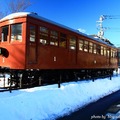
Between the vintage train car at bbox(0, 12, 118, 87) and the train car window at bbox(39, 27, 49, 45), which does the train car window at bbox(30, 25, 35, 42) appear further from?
the train car window at bbox(39, 27, 49, 45)

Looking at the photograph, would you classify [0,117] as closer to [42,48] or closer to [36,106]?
[36,106]

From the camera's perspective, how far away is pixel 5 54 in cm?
1199

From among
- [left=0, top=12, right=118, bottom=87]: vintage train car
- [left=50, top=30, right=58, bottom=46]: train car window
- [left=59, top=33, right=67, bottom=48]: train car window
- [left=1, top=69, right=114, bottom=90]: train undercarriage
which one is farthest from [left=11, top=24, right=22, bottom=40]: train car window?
[left=59, top=33, right=67, bottom=48]: train car window

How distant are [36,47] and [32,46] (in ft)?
0.95

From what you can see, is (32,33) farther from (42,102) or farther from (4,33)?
(42,102)

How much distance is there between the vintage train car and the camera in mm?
11258

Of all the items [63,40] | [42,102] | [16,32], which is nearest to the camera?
[42,102]

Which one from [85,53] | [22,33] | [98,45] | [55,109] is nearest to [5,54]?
[22,33]

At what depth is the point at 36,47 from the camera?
38.5ft

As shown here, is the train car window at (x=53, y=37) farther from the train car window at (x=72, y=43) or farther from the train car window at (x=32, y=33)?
the train car window at (x=72, y=43)

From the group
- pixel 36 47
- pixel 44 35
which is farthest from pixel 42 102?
pixel 44 35

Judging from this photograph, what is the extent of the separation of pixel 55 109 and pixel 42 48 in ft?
14.5

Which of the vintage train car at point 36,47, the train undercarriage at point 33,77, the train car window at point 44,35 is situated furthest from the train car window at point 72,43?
the train car window at point 44,35

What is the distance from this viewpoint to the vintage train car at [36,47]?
1126 cm
